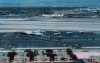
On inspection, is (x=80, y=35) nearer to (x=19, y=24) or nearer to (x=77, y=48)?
(x=77, y=48)

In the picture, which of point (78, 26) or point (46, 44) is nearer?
point (46, 44)

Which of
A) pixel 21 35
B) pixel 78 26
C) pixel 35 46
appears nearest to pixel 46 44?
pixel 35 46

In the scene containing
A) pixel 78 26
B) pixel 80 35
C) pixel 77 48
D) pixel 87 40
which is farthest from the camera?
pixel 78 26

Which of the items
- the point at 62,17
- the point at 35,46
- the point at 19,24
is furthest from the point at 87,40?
the point at 62,17

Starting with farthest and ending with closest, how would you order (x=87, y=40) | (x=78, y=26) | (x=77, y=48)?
(x=78, y=26) < (x=87, y=40) < (x=77, y=48)

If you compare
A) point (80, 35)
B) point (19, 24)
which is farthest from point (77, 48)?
point (19, 24)

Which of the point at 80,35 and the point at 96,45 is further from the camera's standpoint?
the point at 80,35

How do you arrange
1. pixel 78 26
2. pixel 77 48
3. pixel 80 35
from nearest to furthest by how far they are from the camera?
pixel 77 48 → pixel 80 35 → pixel 78 26

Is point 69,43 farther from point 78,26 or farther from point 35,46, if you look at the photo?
point 78,26
